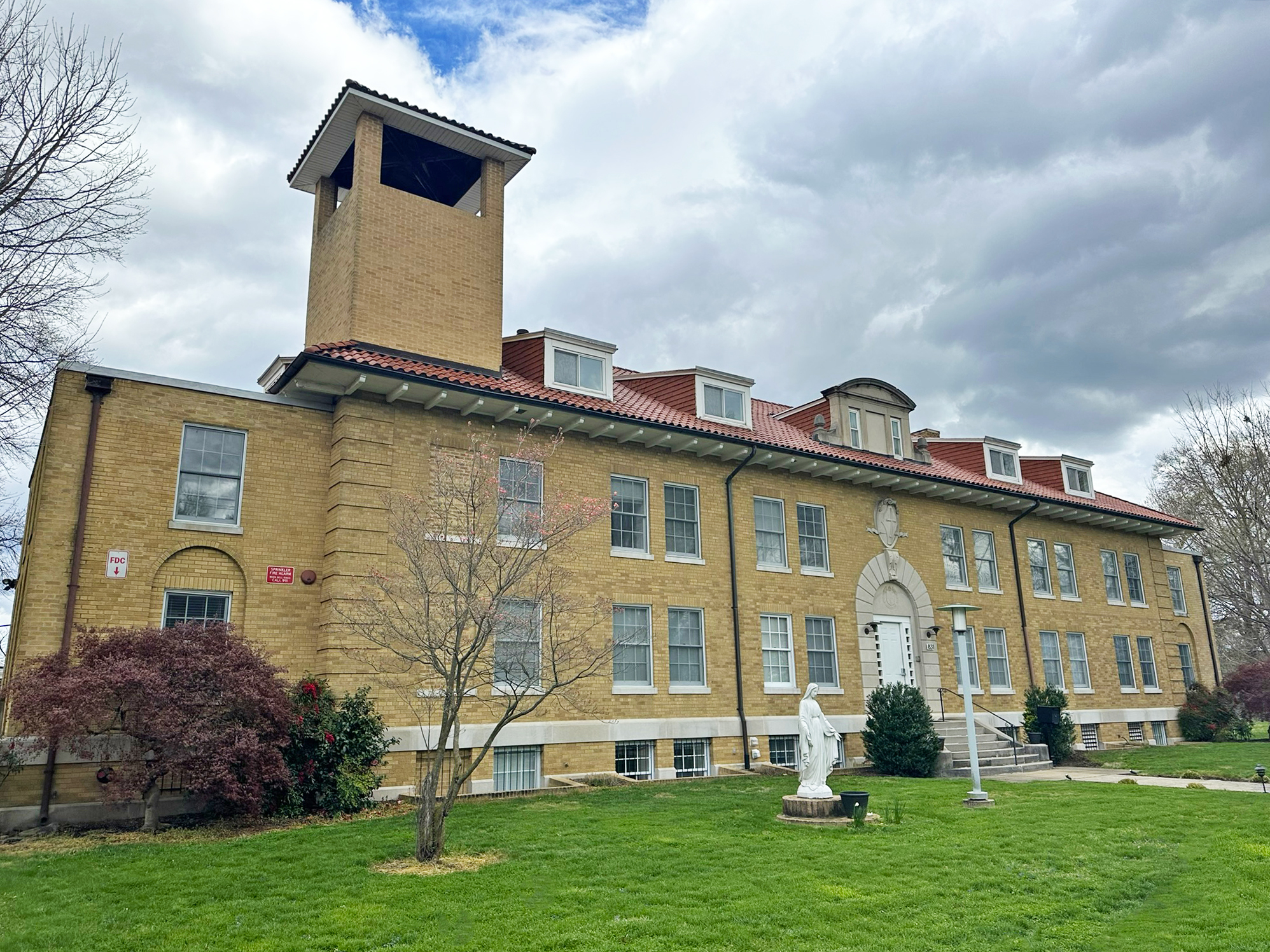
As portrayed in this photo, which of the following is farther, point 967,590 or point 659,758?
point 967,590

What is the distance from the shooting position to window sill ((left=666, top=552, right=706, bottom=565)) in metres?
20.1

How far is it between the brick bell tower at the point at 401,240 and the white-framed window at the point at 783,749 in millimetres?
10562

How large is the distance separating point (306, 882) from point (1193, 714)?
30.5m

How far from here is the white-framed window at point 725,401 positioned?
22375mm

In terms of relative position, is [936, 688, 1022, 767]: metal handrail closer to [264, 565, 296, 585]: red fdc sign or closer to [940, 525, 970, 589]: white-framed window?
[940, 525, 970, 589]: white-framed window

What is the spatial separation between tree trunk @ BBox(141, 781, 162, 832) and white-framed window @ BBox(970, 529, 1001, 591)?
21909mm

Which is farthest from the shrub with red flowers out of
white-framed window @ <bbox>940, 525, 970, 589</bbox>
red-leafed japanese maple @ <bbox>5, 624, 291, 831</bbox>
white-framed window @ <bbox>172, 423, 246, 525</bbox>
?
white-framed window @ <bbox>940, 525, 970, 589</bbox>

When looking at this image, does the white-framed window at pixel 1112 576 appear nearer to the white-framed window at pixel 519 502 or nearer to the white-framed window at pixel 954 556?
the white-framed window at pixel 954 556

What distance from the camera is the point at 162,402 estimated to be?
50.4ft

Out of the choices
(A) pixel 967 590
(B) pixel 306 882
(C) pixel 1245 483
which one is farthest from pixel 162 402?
(C) pixel 1245 483

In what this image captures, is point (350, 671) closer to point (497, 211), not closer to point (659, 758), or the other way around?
point (659, 758)

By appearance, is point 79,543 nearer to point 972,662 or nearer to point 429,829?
point 429,829

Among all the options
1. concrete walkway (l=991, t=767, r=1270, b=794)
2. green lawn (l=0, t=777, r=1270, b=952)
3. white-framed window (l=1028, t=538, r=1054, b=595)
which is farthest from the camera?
white-framed window (l=1028, t=538, r=1054, b=595)

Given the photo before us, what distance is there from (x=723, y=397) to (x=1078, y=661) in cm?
1534
